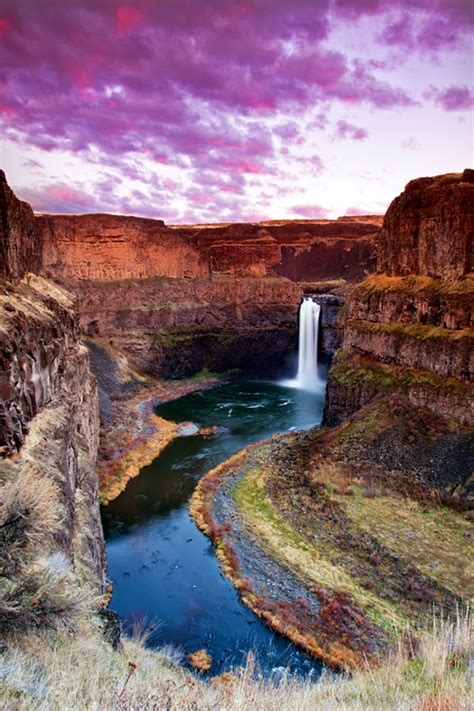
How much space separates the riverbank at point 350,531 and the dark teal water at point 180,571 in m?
0.61

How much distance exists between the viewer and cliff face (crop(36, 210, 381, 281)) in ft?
176

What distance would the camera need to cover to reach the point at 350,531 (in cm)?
1978

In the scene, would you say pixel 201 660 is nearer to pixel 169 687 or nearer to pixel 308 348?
pixel 169 687

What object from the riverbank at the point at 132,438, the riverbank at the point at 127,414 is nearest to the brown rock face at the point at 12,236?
the riverbank at the point at 132,438

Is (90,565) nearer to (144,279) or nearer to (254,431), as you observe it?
(254,431)

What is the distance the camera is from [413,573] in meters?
16.7

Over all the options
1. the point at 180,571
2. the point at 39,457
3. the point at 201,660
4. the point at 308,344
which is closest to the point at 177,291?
the point at 308,344

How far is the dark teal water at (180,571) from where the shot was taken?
15.0 meters

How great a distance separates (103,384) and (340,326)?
86.6ft

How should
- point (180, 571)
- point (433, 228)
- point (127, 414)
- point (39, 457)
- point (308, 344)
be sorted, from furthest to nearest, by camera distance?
point (308, 344) → point (127, 414) → point (433, 228) → point (180, 571) → point (39, 457)

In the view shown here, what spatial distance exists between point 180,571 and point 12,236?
50.6ft

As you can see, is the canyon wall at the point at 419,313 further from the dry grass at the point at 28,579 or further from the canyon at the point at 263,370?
the dry grass at the point at 28,579

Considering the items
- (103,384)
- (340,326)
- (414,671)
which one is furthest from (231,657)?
(340,326)

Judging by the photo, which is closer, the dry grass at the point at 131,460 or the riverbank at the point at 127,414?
the dry grass at the point at 131,460
